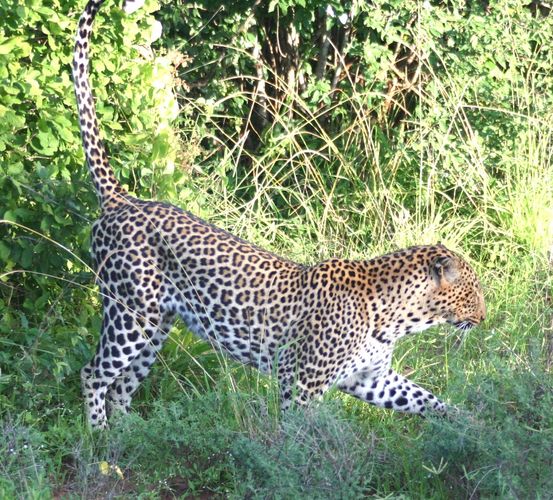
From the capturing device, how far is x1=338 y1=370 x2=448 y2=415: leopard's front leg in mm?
6414

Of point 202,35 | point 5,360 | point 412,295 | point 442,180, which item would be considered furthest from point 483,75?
point 5,360

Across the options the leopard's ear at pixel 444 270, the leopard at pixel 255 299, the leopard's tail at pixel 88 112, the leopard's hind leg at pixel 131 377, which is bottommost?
the leopard's hind leg at pixel 131 377

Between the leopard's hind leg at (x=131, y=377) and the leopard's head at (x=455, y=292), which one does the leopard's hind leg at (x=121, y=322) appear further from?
the leopard's head at (x=455, y=292)

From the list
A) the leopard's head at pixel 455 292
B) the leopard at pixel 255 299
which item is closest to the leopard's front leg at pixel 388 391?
the leopard at pixel 255 299

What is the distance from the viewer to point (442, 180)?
9102 millimetres

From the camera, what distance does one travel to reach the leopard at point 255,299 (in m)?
6.27

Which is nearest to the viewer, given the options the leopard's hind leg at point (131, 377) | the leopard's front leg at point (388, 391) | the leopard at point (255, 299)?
the leopard at point (255, 299)

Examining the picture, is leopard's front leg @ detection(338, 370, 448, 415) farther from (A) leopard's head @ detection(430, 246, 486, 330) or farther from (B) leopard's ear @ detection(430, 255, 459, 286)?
(B) leopard's ear @ detection(430, 255, 459, 286)

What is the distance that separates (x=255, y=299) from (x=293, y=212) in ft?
9.24

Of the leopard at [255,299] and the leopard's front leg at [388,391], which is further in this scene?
the leopard's front leg at [388,391]

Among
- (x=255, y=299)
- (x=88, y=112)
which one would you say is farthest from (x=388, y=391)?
(x=88, y=112)

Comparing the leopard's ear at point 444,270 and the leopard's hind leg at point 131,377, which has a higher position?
the leopard's ear at point 444,270

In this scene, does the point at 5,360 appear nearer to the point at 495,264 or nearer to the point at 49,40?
the point at 49,40

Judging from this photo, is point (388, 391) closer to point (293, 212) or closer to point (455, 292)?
point (455, 292)
